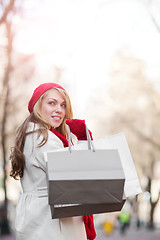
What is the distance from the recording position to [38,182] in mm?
2531

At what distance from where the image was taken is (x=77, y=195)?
6.75 ft

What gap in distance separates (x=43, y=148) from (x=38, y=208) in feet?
1.19

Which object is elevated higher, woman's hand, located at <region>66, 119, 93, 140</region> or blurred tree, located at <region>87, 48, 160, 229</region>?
blurred tree, located at <region>87, 48, 160, 229</region>

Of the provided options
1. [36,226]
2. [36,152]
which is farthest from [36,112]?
[36,226]

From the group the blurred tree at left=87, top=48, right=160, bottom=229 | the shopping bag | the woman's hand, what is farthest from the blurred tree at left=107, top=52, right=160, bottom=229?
the shopping bag

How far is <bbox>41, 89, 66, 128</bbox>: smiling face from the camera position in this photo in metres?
2.82

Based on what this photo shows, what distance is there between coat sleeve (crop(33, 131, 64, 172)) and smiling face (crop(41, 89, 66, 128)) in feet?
0.93

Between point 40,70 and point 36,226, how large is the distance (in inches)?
582

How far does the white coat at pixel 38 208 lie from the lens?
2438 millimetres

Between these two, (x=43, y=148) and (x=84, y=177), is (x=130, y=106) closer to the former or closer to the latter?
(x=43, y=148)

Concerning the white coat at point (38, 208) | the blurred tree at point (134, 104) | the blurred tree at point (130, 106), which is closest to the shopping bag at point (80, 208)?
the white coat at point (38, 208)

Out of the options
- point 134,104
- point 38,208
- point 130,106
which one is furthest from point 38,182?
point 130,106

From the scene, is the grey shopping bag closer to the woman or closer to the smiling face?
the woman

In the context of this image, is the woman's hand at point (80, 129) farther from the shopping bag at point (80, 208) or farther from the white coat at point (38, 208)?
the shopping bag at point (80, 208)
